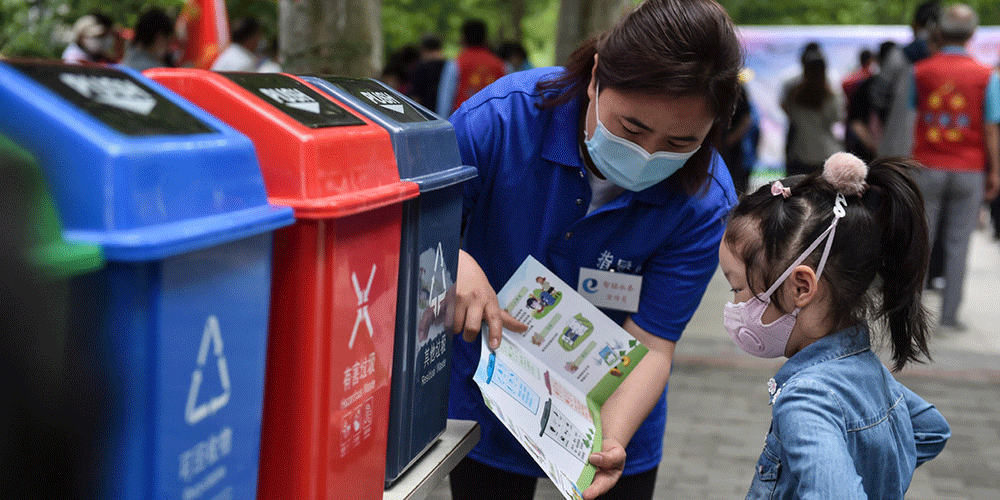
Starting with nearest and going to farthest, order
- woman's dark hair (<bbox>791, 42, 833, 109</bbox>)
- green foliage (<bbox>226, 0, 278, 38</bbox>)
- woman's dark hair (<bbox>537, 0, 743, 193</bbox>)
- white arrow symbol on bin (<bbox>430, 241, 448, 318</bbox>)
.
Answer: white arrow symbol on bin (<bbox>430, 241, 448, 318</bbox>) → woman's dark hair (<bbox>537, 0, 743, 193</bbox>) → green foliage (<bbox>226, 0, 278, 38</bbox>) → woman's dark hair (<bbox>791, 42, 833, 109</bbox>)

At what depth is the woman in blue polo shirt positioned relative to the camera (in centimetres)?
161

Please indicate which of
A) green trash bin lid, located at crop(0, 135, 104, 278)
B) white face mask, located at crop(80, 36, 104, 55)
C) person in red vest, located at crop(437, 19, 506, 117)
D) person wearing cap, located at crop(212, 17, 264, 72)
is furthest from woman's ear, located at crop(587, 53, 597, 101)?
person in red vest, located at crop(437, 19, 506, 117)

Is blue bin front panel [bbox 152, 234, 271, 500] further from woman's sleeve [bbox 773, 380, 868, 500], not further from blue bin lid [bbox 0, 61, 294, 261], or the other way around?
woman's sleeve [bbox 773, 380, 868, 500]

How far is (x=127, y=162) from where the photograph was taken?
769 millimetres

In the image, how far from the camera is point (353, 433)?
3.71 feet

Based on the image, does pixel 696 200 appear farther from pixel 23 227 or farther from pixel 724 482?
pixel 724 482

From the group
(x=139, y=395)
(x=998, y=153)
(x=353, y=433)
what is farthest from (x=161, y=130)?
(x=998, y=153)

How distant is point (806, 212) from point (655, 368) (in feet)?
1.47

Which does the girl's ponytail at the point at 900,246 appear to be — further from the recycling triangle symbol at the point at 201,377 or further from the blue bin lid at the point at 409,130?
the recycling triangle symbol at the point at 201,377

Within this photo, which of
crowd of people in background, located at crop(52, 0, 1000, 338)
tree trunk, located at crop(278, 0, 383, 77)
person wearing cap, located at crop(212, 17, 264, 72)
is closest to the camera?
tree trunk, located at crop(278, 0, 383, 77)

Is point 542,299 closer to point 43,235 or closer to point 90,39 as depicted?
point 43,235

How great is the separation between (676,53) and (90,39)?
385 centimetres

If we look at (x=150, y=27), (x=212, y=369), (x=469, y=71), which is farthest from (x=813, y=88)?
(x=212, y=369)

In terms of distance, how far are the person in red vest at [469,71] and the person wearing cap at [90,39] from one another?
291 centimetres
